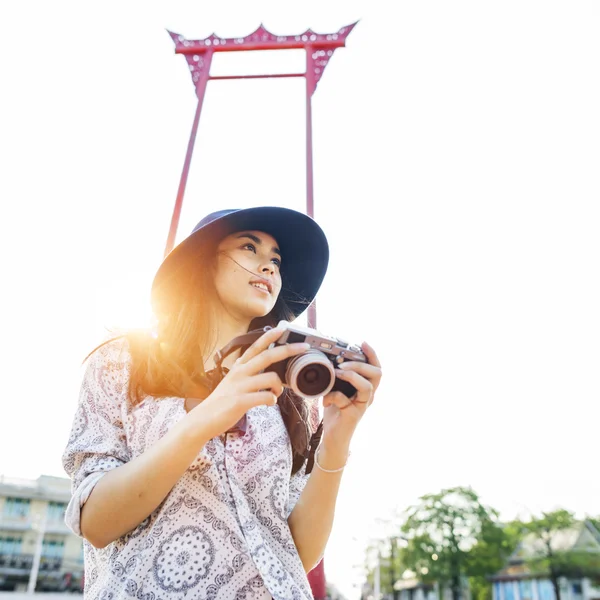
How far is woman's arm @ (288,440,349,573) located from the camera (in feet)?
5.35

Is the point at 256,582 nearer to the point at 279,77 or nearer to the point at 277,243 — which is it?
the point at 277,243

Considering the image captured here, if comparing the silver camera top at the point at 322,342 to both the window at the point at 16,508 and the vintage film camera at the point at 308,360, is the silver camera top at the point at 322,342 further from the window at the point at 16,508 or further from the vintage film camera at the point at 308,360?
the window at the point at 16,508

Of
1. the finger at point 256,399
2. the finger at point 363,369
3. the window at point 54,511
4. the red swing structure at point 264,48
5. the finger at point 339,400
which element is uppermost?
the red swing structure at point 264,48

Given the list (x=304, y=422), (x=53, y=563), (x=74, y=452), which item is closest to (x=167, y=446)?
(x=74, y=452)

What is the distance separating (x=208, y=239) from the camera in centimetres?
201

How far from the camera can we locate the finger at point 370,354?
1697 mm

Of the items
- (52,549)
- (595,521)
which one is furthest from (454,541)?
(52,549)

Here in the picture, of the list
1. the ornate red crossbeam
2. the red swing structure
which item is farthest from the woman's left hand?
the ornate red crossbeam

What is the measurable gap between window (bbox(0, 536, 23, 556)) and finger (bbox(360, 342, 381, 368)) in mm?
37263

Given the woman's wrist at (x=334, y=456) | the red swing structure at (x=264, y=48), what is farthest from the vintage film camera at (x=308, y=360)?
the red swing structure at (x=264, y=48)

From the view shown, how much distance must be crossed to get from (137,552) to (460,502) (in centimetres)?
3812

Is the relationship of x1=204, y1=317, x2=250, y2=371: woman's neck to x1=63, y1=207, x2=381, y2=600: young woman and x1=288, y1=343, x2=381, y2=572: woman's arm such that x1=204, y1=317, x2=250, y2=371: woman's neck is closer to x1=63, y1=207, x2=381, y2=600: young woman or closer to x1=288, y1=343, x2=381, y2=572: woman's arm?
x1=63, y1=207, x2=381, y2=600: young woman

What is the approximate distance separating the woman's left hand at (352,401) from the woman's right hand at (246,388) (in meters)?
0.27

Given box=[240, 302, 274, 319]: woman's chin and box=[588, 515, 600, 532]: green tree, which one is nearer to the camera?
box=[240, 302, 274, 319]: woman's chin
